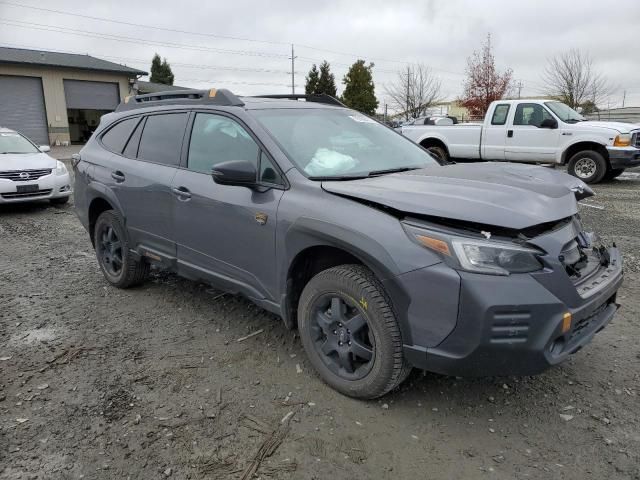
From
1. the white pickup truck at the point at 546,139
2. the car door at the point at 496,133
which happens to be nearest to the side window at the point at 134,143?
the white pickup truck at the point at 546,139

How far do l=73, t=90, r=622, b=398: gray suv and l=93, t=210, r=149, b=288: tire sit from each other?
0.17 m

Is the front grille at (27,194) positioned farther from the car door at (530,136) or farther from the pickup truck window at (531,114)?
the pickup truck window at (531,114)

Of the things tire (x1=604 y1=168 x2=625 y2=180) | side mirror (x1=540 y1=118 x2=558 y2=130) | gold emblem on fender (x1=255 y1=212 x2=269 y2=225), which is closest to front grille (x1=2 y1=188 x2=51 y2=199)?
gold emblem on fender (x1=255 y1=212 x2=269 y2=225)

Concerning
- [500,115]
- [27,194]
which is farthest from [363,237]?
[500,115]

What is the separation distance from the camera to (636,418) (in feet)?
8.93

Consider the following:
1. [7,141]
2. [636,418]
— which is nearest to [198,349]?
[636,418]

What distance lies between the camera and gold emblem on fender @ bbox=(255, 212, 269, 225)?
3143 mm

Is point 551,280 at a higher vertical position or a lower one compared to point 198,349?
higher

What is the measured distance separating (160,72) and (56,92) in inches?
991

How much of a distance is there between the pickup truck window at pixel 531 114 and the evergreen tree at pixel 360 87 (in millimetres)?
34490

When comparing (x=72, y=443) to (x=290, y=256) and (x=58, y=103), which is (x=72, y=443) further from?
(x=58, y=103)

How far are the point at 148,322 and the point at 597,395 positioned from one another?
324cm

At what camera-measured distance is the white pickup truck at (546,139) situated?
10773 mm

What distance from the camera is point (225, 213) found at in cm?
339
